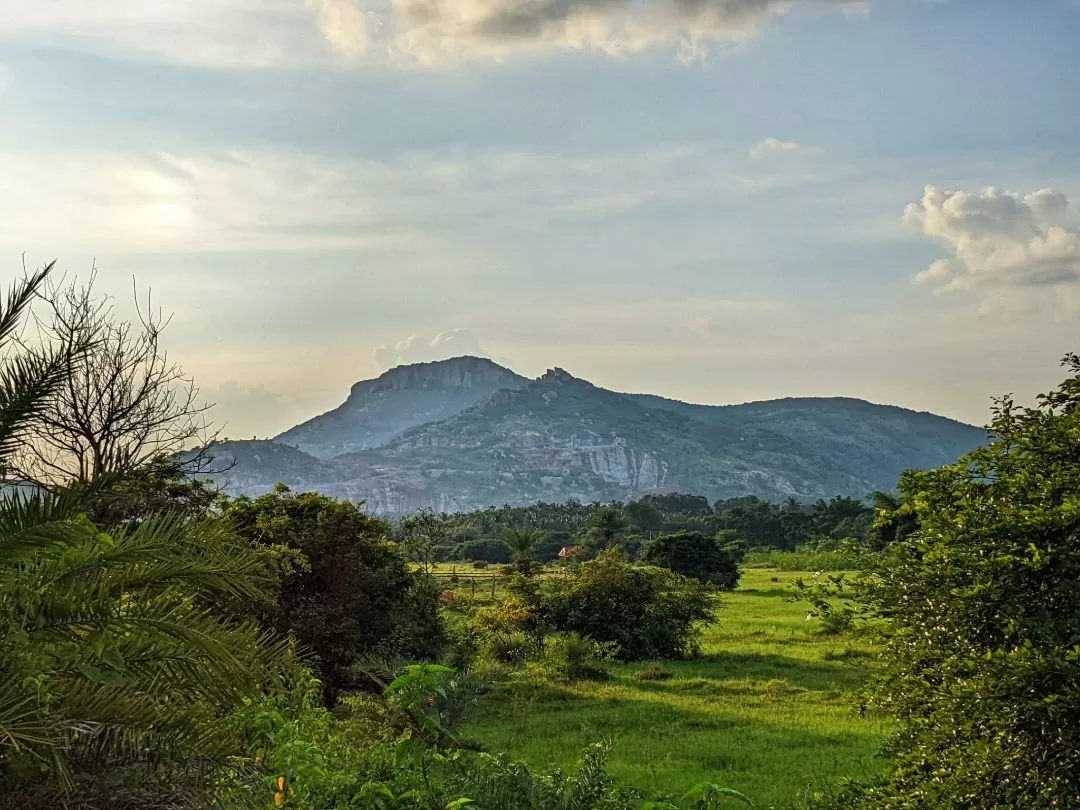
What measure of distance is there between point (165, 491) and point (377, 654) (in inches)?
→ 191

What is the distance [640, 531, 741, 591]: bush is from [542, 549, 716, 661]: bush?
18.3 metres

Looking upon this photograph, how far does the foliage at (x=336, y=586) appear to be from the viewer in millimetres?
16797

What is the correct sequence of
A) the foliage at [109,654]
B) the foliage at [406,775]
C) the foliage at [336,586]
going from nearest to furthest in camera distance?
the foliage at [109,654] → the foliage at [406,775] → the foliage at [336,586]

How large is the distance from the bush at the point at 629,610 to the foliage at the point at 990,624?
20.3m

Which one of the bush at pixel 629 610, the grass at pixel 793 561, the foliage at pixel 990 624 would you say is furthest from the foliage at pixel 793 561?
the foliage at pixel 990 624

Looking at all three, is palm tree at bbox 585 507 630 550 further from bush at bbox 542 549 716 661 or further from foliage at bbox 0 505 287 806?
foliage at bbox 0 505 287 806

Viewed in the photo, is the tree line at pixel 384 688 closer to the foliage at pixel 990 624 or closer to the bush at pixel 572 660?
the foliage at pixel 990 624

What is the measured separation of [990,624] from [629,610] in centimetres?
2221

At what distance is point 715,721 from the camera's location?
17.6 meters

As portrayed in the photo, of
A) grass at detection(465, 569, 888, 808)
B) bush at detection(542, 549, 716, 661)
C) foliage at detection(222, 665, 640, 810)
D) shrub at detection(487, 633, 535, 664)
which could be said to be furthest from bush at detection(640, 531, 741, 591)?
foliage at detection(222, 665, 640, 810)

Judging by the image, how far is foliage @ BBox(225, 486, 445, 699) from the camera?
55.1ft

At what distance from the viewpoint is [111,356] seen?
557 inches

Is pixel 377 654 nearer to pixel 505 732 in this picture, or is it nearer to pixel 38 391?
pixel 505 732

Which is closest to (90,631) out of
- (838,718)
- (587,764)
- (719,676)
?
(587,764)
